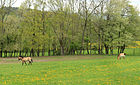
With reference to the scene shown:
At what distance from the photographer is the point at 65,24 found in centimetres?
5200

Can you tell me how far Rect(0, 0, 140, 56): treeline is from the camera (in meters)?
48.9

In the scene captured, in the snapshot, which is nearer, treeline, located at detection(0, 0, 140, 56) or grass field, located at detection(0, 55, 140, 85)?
grass field, located at detection(0, 55, 140, 85)

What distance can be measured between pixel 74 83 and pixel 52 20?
4077 cm

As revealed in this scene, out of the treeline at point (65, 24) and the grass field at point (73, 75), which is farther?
the treeline at point (65, 24)

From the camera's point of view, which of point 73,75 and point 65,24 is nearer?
point 73,75

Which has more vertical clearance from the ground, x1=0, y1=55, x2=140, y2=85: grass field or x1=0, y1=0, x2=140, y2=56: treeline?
x1=0, y1=0, x2=140, y2=56: treeline

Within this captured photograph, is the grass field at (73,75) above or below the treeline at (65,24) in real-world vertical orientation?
below

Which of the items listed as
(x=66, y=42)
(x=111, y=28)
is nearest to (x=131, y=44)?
(x=111, y=28)

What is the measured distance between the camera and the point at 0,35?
47.6 metres

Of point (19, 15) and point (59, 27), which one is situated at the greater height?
point (19, 15)

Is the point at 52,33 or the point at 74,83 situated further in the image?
the point at 52,33

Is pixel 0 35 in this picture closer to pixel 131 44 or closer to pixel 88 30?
pixel 88 30

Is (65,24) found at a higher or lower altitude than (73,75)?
higher

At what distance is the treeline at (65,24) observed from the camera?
4888 cm
